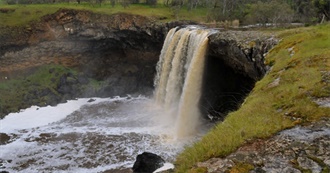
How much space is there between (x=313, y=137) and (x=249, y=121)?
1497 millimetres

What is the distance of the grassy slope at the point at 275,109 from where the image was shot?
21.3 ft

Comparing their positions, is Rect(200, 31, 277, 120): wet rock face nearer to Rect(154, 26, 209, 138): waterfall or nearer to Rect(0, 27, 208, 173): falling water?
Rect(154, 26, 209, 138): waterfall

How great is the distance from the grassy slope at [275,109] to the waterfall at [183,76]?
1286 cm

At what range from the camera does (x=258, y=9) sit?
137 ft

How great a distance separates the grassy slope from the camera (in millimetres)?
6488

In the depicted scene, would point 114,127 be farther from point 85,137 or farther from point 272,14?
point 272,14

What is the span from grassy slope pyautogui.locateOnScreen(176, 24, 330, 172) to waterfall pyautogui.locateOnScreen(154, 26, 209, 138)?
12.9 metres

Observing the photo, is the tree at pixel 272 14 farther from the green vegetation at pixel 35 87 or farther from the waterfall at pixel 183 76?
the green vegetation at pixel 35 87

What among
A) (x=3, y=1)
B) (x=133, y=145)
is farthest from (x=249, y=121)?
(x=3, y=1)

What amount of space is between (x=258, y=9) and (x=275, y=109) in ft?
122

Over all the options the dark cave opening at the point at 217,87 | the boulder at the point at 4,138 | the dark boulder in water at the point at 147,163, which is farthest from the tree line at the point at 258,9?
the boulder at the point at 4,138

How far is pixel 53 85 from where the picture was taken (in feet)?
128

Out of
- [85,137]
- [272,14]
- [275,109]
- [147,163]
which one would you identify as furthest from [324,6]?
[275,109]

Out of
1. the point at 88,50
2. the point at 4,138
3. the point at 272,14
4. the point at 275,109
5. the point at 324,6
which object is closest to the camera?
the point at 275,109
